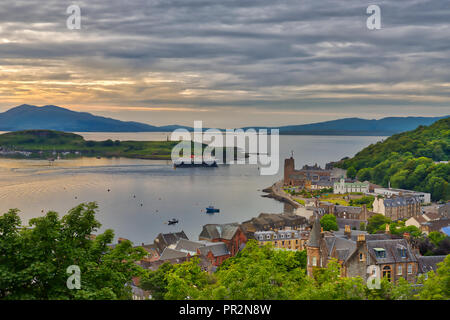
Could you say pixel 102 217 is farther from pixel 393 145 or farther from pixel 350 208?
pixel 393 145

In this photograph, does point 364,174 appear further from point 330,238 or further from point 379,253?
point 379,253

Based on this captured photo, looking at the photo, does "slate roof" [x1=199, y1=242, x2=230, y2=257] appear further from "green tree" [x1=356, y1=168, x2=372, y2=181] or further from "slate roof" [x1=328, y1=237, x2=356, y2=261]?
"green tree" [x1=356, y1=168, x2=372, y2=181]

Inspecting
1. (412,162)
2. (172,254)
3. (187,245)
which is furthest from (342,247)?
(412,162)

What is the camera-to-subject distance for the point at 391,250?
2447cm

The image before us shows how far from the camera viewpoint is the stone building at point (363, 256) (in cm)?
2342

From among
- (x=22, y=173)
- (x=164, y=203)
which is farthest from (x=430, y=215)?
(x=22, y=173)

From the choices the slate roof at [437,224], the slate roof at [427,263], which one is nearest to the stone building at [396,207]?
the slate roof at [437,224]

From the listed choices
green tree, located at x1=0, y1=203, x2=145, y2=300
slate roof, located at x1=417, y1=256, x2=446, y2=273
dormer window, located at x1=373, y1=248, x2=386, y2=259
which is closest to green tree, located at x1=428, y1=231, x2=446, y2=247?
slate roof, located at x1=417, y1=256, x2=446, y2=273

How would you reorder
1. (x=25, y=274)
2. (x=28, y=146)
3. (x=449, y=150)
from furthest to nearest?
(x=28, y=146) < (x=449, y=150) < (x=25, y=274)

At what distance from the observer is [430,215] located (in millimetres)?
50938

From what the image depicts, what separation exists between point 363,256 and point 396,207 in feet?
127

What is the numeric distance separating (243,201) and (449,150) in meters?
57.0

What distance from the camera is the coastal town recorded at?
23984 millimetres

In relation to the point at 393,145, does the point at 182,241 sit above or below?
below
